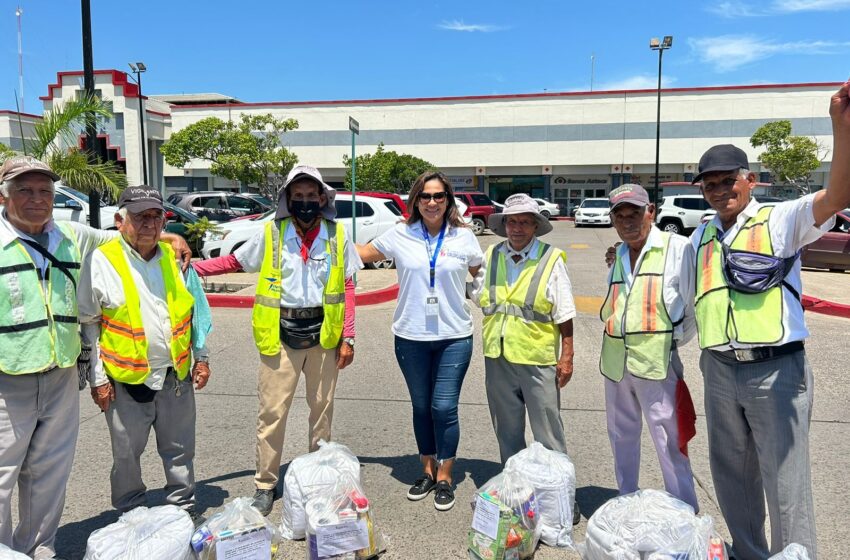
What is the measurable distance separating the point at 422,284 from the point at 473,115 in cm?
4113

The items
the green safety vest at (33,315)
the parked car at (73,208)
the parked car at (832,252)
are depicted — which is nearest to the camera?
the green safety vest at (33,315)

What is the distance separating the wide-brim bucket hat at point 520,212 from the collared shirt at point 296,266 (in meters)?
1.06

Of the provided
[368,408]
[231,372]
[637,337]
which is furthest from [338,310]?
[231,372]

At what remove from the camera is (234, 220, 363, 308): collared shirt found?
3609 millimetres

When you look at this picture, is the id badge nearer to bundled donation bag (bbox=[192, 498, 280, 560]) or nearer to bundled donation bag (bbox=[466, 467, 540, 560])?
bundled donation bag (bbox=[466, 467, 540, 560])

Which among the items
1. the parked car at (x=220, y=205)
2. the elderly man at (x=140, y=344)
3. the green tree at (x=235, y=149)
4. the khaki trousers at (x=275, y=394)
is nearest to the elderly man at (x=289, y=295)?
the khaki trousers at (x=275, y=394)

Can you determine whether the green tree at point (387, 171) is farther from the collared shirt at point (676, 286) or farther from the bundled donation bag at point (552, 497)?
the bundled donation bag at point (552, 497)

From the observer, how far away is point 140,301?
3188 millimetres

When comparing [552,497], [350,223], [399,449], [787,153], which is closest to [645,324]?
[552,497]

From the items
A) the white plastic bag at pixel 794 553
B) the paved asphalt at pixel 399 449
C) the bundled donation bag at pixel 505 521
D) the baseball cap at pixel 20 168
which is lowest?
the paved asphalt at pixel 399 449

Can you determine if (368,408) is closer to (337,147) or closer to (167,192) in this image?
(337,147)

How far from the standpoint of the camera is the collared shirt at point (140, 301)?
309 cm

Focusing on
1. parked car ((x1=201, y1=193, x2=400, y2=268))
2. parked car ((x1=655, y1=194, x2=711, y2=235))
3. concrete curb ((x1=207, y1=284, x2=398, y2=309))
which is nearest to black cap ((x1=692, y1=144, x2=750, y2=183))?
concrete curb ((x1=207, y1=284, x2=398, y2=309))

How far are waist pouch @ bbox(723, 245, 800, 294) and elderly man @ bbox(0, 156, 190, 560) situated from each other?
3094 mm
